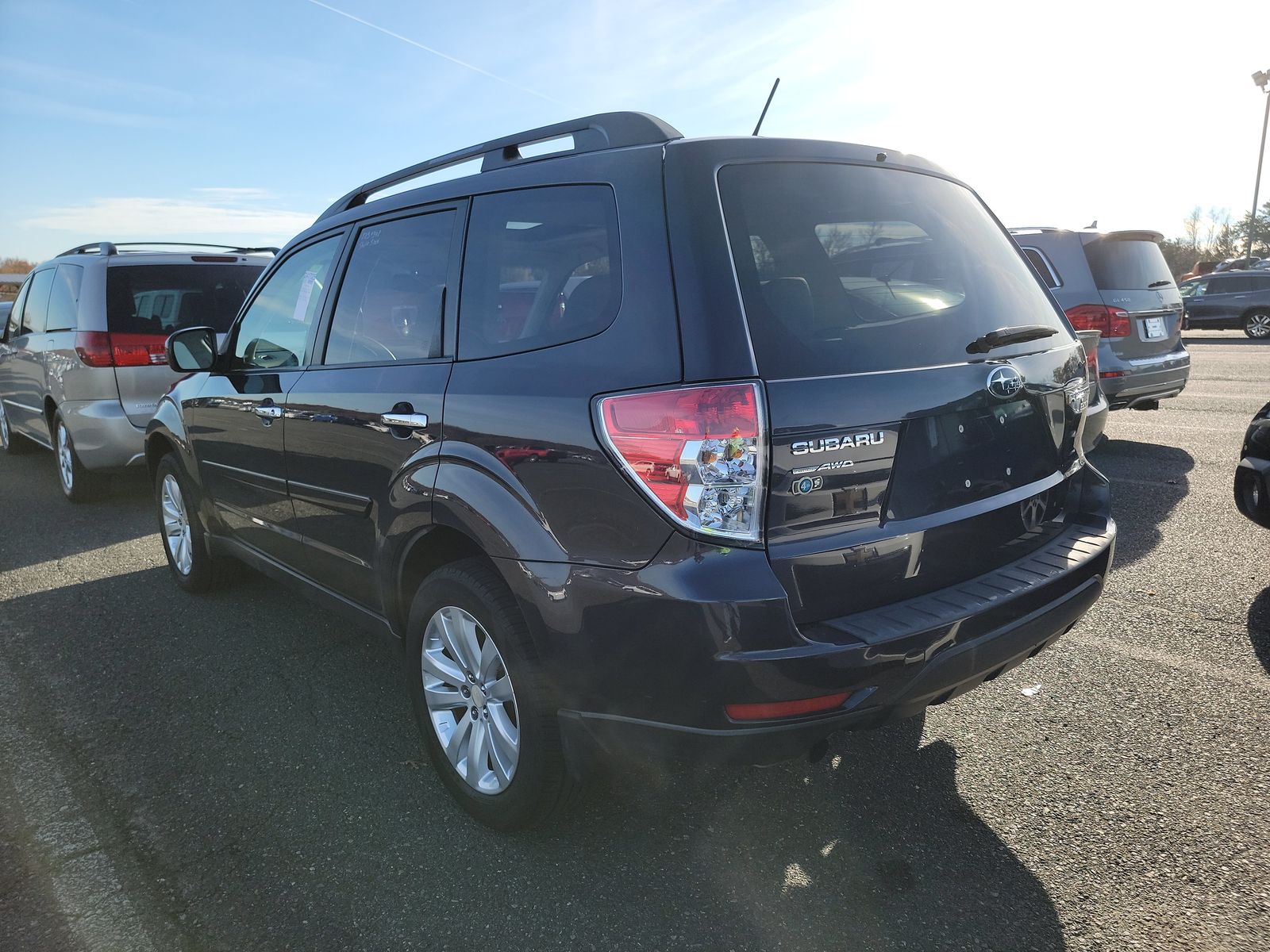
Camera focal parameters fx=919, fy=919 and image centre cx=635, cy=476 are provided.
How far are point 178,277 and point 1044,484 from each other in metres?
6.44

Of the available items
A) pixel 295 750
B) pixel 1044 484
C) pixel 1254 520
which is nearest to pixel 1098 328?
pixel 1254 520

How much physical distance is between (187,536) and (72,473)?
292 centimetres

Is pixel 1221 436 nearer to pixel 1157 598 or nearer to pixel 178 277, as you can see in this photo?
pixel 1157 598

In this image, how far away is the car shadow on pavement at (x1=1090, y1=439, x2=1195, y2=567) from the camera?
16.7 feet

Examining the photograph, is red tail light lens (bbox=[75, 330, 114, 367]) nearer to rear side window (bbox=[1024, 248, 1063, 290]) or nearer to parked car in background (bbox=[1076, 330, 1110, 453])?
parked car in background (bbox=[1076, 330, 1110, 453])

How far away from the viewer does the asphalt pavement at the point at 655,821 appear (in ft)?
7.40

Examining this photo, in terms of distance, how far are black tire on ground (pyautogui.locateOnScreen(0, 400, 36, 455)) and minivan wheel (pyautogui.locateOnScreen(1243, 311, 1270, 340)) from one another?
23.5m

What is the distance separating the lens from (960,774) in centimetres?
286

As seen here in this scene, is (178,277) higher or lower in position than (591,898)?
higher

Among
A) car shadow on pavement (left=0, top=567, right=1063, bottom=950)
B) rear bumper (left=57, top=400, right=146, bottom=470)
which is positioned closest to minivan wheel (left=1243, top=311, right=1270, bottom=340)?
car shadow on pavement (left=0, top=567, right=1063, bottom=950)

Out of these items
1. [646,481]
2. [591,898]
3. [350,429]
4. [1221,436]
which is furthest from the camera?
[1221,436]

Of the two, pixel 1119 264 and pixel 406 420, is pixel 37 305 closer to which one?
pixel 406 420

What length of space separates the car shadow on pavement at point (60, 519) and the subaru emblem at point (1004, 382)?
18.2ft

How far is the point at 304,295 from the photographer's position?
3666mm
